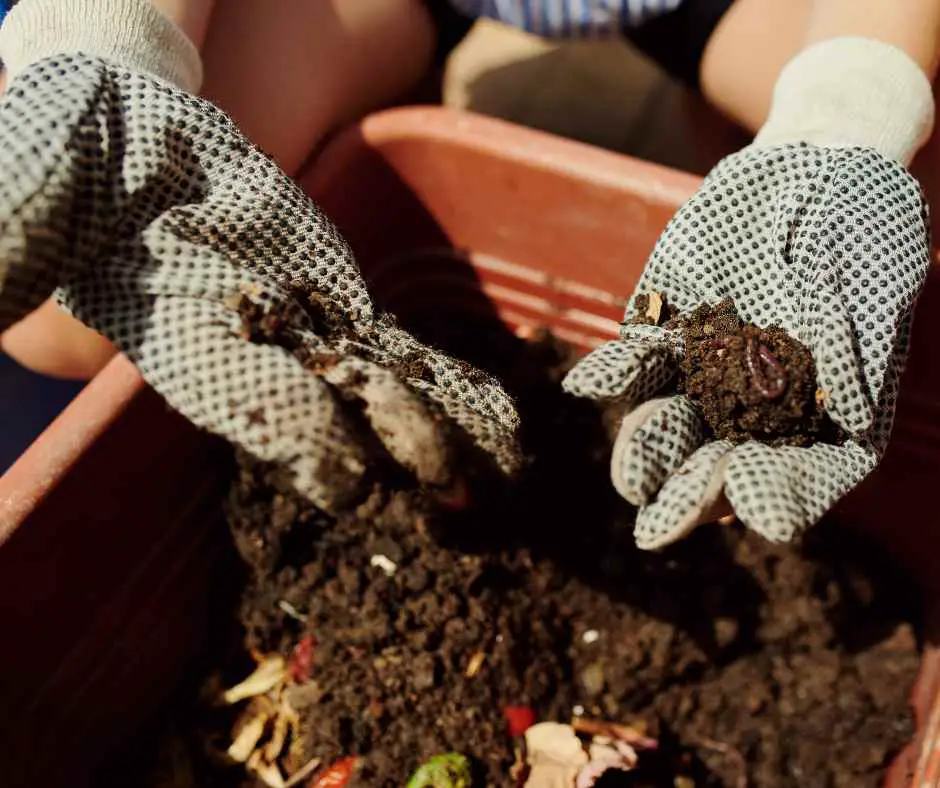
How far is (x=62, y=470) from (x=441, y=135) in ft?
2.37

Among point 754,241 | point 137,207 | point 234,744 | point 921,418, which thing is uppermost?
point 137,207

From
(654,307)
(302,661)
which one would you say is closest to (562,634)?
(302,661)

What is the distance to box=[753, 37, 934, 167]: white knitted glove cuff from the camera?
3.33 feet

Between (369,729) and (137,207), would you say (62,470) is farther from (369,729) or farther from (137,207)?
(369,729)

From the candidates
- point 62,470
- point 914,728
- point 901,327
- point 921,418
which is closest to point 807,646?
point 914,728

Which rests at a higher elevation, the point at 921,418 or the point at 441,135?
the point at 441,135

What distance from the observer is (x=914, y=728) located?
1.25 m

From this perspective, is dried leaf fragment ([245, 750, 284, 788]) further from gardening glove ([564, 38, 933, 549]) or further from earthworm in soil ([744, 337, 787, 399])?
earthworm in soil ([744, 337, 787, 399])

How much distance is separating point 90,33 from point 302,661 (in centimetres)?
90

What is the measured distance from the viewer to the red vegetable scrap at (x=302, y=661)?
127 centimetres

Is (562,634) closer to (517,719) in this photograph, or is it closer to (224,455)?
(517,719)

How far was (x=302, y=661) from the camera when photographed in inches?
50.1

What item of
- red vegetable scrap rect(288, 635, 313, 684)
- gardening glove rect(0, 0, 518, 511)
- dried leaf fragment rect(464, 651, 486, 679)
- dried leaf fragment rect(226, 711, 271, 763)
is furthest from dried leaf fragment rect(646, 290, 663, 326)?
dried leaf fragment rect(226, 711, 271, 763)

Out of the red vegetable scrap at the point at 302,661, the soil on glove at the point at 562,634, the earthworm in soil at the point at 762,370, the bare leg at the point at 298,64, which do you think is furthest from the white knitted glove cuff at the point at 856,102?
the red vegetable scrap at the point at 302,661
